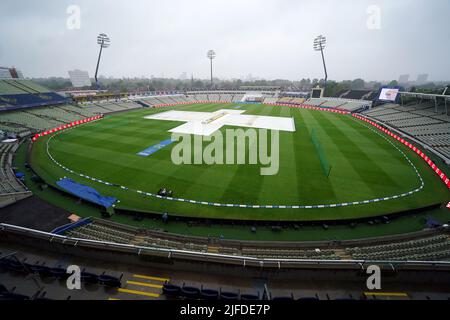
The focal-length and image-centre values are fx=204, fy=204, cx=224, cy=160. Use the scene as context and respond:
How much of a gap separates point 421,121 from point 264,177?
1574 inches

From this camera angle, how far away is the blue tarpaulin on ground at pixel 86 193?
56.2 ft

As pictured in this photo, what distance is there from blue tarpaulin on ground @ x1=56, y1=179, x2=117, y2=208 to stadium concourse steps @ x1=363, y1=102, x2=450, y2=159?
39.5 m

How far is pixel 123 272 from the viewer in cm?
961

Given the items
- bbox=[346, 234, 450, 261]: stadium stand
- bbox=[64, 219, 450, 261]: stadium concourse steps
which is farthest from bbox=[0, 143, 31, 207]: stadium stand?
bbox=[346, 234, 450, 261]: stadium stand

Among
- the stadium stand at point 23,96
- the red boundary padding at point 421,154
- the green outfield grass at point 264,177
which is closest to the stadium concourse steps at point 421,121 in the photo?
the red boundary padding at point 421,154

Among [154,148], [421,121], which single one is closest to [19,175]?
[154,148]

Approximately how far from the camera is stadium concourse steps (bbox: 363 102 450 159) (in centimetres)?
3134

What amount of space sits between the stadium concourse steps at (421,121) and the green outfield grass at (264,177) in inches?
199

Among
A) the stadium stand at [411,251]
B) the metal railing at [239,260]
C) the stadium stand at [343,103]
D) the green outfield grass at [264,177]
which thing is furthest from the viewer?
the stadium stand at [343,103]

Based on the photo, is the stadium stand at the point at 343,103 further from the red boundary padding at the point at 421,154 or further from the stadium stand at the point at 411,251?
the stadium stand at the point at 411,251

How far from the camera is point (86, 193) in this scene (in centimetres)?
1825

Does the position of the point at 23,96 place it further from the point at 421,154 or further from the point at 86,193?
the point at 421,154

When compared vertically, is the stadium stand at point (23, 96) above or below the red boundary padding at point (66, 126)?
above
